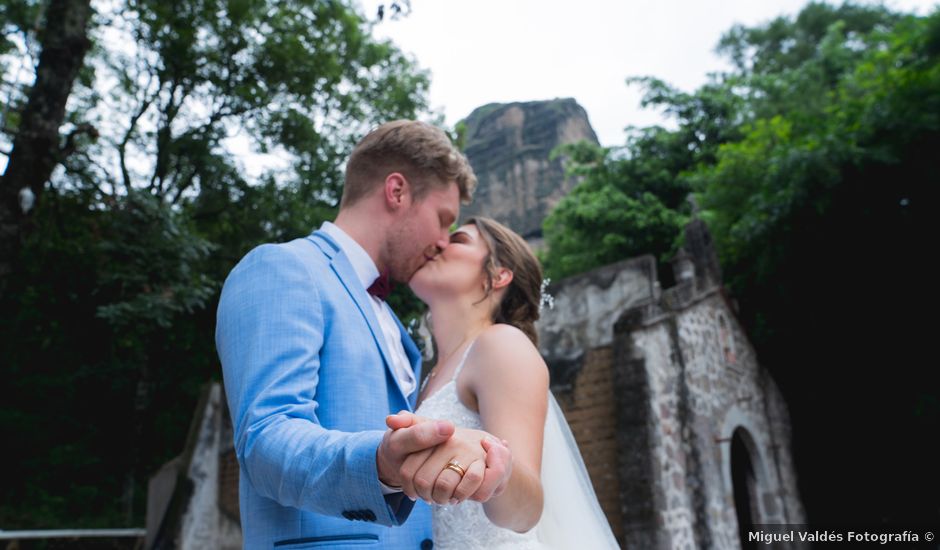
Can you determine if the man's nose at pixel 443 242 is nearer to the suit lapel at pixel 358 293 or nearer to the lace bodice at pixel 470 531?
the suit lapel at pixel 358 293

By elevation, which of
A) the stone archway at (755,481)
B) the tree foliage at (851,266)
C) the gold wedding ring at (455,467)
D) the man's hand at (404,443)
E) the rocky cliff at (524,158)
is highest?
the rocky cliff at (524,158)

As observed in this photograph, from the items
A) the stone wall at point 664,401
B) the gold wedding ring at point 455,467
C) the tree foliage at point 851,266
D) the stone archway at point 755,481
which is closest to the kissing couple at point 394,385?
the gold wedding ring at point 455,467

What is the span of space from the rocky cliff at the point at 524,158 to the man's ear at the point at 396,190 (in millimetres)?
29583

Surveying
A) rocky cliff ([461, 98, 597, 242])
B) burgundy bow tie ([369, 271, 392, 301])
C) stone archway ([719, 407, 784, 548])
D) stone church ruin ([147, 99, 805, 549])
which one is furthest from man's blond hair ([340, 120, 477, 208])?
rocky cliff ([461, 98, 597, 242])

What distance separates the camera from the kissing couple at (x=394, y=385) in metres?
1.12

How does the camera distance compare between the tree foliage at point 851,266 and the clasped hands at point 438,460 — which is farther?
the tree foliage at point 851,266

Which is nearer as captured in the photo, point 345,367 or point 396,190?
point 345,367

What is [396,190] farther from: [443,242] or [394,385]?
[394,385]

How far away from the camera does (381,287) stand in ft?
7.16

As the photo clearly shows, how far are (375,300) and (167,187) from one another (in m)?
12.2

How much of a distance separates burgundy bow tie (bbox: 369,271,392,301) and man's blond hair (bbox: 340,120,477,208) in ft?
0.85

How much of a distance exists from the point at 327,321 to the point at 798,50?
86.3 ft

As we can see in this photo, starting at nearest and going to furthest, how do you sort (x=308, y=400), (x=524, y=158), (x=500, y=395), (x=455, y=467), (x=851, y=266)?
1. (x=455, y=467)
2. (x=308, y=400)
3. (x=500, y=395)
4. (x=851, y=266)
5. (x=524, y=158)

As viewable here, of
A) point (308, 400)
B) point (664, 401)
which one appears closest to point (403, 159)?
point (308, 400)
